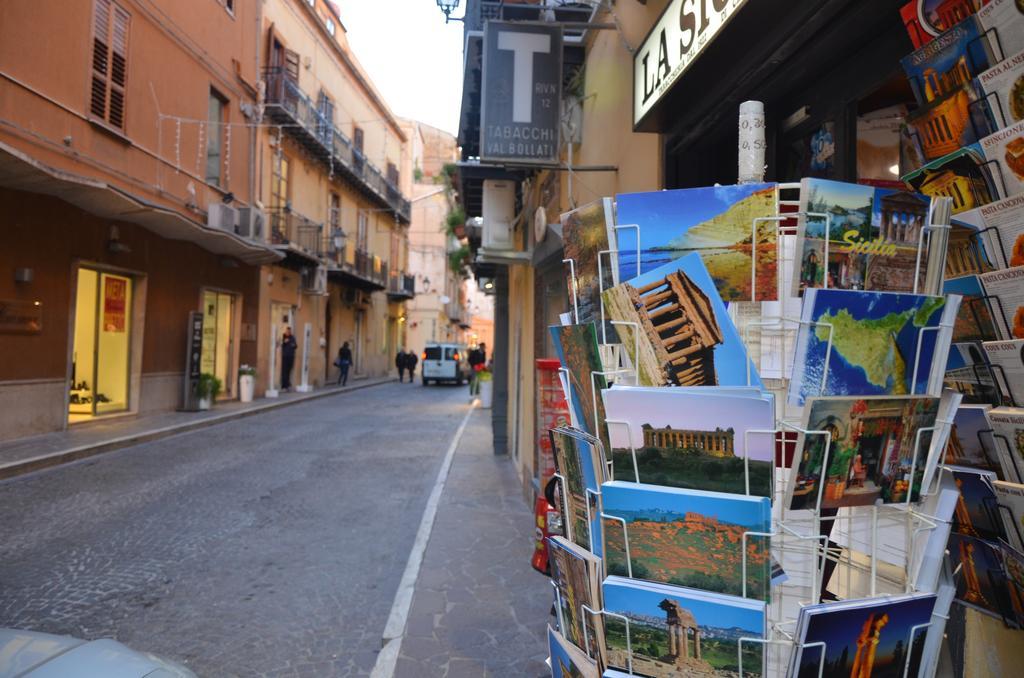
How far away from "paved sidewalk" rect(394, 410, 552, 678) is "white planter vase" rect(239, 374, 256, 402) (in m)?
13.1

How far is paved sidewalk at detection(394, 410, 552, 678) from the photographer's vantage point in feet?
11.5

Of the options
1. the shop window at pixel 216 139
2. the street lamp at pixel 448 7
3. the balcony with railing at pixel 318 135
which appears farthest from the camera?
the balcony with railing at pixel 318 135

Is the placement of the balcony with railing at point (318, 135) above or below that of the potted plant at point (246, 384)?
above

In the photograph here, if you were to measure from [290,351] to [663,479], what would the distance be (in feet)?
72.3

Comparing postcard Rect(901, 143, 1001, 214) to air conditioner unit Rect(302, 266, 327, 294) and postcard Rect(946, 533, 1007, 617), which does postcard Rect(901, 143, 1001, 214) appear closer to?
postcard Rect(946, 533, 1007, 617)

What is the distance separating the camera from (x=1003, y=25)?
1459mm

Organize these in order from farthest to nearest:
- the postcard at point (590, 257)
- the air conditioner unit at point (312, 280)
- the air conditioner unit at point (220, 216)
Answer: the air conditioner unit at point (312, 280), the air conditioner unit at point (220, 216), the postcard at point (590, 257)

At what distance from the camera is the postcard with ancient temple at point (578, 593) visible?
163cm

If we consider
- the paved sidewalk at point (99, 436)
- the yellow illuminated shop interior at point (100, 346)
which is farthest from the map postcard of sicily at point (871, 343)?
the yellow illuminated shop interior at point (100, 346)

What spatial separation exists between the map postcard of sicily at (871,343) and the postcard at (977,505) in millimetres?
330

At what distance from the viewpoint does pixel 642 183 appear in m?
4.07

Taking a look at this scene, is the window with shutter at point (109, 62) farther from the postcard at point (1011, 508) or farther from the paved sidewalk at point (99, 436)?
the postcard at point (1011, 508)

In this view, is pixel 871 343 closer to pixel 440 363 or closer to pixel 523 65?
pixel 523 65

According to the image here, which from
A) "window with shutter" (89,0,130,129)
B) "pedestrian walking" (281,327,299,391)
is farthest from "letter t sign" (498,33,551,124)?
"pedestrian walking" (281,327,299,391)
